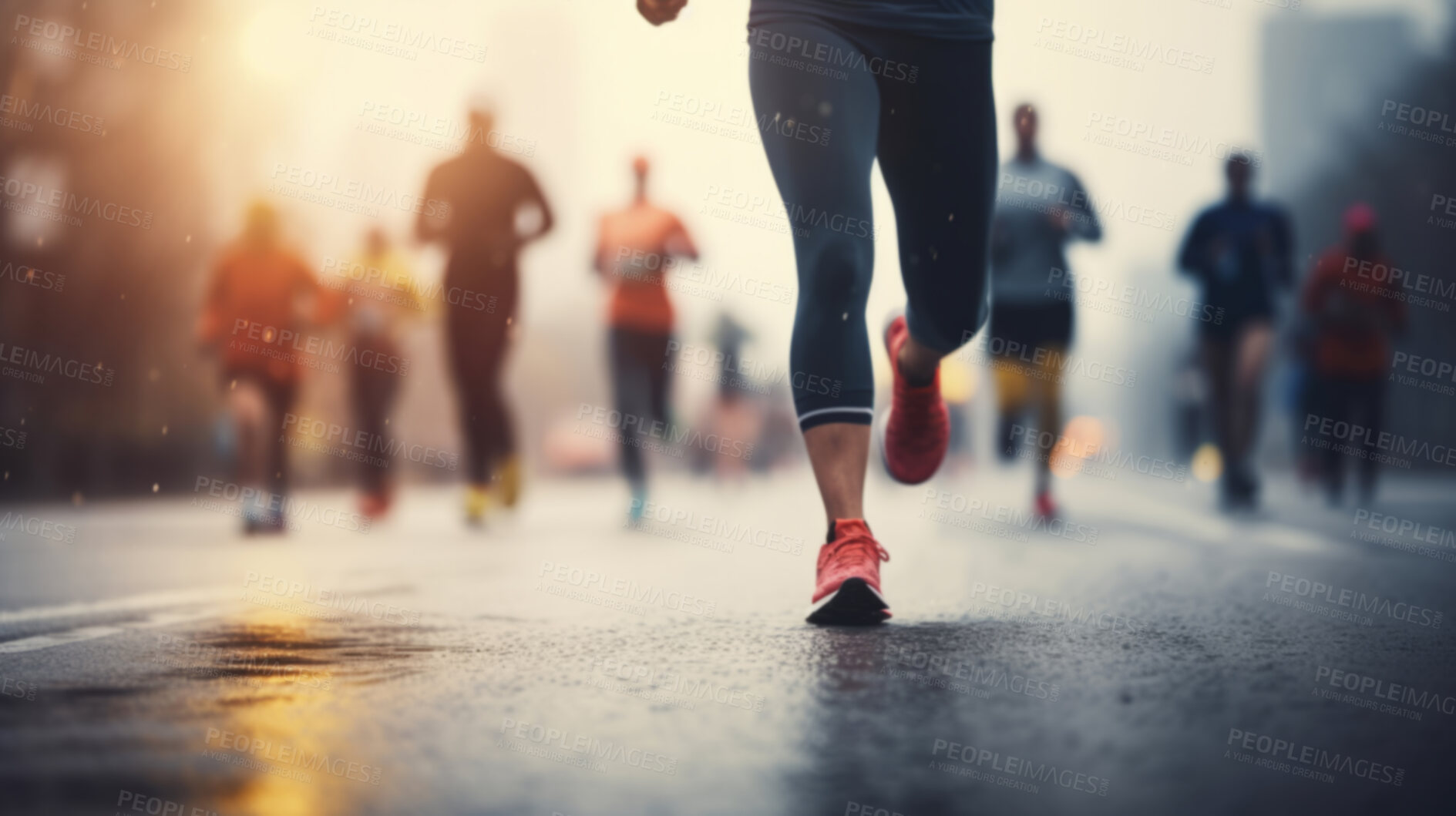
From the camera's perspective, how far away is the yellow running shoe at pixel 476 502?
324 inches

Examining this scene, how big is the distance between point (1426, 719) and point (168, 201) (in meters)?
16.6

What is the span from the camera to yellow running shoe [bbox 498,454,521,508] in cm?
823

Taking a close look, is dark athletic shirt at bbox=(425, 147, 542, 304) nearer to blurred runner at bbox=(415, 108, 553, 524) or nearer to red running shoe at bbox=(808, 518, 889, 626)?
blurred runner at bbox=(415, 108, 553, 524)

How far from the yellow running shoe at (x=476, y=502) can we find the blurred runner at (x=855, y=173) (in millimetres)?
5202

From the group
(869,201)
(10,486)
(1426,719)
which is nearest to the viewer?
(1426,719)

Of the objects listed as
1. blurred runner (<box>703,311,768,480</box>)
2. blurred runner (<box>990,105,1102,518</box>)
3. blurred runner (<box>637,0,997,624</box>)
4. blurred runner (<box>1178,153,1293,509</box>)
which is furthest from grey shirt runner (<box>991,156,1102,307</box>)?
blurred runner (<box>703,311,768,480</box>)

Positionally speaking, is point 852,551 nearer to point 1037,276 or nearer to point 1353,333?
point 1037,276

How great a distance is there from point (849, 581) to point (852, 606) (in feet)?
0.19

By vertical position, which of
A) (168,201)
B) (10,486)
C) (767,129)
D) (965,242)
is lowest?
(10,486)

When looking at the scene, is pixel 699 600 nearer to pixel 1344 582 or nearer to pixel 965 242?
pixel 965 242

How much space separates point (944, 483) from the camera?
54.5 feet

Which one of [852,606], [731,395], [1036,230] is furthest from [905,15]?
[731,395]

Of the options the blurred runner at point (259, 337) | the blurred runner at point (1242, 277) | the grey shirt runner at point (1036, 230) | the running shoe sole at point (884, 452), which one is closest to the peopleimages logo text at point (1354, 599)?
the running shoe sole at point (884, 452)

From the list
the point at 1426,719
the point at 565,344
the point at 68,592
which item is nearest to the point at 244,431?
the point at 68,592
